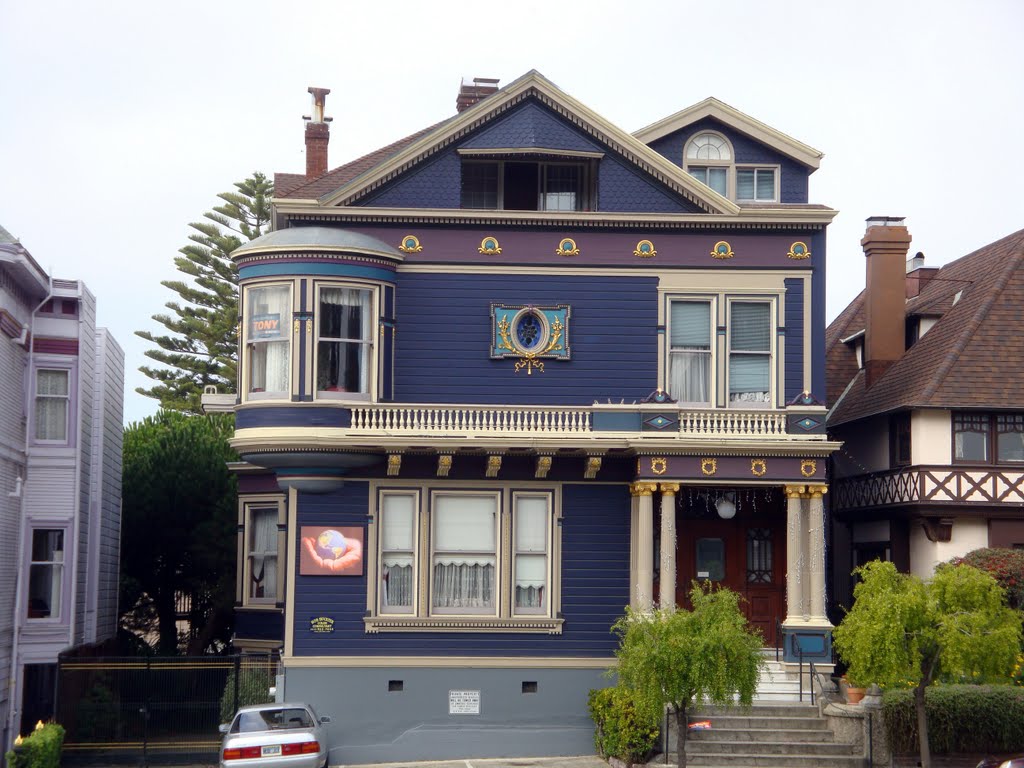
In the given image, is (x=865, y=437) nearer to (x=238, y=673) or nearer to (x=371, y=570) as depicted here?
(x=371, y=570)

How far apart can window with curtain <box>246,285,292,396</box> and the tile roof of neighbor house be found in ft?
41.3

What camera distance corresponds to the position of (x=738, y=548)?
97.8ft

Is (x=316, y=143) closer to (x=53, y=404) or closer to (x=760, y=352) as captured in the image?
(x=53, y=404)

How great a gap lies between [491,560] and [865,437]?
34.2 ft

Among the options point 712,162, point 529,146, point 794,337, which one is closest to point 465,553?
point 794,337

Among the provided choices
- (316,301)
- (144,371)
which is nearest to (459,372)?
(316,301)

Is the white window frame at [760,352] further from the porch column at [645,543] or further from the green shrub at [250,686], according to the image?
the green shrub at [250,686]

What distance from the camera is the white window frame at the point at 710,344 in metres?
28.7

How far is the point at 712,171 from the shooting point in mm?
30938

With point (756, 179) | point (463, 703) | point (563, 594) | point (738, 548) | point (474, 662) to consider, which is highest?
point (756, 179)

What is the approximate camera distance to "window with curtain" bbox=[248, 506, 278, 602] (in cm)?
3200

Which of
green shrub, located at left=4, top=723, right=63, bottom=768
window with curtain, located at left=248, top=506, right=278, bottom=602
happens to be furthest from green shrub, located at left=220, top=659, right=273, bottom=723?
green shrub, located at left=4, top=723, right=63, bottom=768

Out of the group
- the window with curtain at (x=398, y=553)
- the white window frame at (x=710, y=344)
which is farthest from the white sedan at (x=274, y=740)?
the white window frame at (x=710, y=344)

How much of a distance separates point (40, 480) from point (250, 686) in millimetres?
6267
